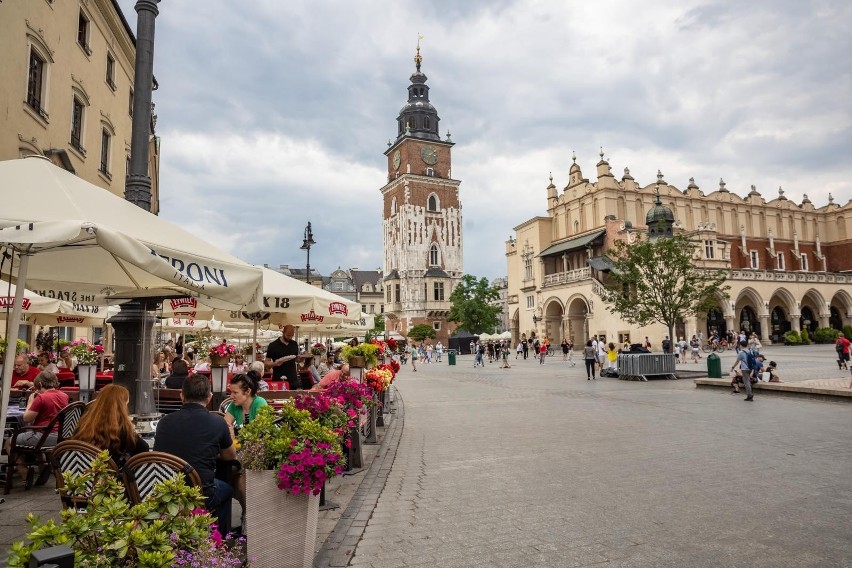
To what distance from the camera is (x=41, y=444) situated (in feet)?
19.4

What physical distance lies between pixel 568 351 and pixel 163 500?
38.5 m

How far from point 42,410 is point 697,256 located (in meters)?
46.8

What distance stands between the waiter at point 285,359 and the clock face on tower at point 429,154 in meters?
75.4

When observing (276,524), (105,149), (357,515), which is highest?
(105,149)

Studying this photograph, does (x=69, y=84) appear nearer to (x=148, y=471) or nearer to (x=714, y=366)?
(x=148, y=471)

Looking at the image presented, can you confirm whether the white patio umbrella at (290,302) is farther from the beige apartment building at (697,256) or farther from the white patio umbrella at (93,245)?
the beige apartment building at (697,256)

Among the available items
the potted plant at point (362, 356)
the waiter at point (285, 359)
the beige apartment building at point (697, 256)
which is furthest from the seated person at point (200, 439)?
the beige apartment building at point (697, 256)

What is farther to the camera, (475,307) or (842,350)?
(475,307)

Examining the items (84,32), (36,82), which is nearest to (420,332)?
(84,32)

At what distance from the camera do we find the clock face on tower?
3265 inches

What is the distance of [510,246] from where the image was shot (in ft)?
197

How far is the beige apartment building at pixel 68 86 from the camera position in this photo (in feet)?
46.7

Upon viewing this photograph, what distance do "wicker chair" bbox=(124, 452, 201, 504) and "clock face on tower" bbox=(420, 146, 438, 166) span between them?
81.9m

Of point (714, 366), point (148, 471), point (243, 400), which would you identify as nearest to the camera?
point (148, 471)
